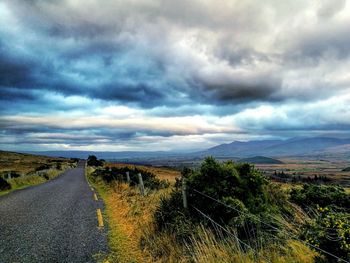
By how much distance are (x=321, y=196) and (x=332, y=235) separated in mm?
5684

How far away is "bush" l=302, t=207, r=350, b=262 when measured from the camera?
394 centimetres

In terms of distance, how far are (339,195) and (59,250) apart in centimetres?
828

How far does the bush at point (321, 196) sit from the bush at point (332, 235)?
A: 198 inches

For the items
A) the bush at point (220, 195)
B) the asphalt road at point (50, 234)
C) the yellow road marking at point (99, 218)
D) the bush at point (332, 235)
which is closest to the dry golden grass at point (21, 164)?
the asphalt road at point (50, 234)

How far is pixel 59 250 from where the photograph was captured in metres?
6.94

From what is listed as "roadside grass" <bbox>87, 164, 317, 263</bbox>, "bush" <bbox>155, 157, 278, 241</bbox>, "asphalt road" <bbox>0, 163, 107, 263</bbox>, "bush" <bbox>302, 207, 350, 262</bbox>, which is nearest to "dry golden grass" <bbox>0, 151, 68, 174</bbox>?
"asphalt road" <bbox>0, 163, 107, 263</bbox>

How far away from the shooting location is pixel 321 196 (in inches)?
367

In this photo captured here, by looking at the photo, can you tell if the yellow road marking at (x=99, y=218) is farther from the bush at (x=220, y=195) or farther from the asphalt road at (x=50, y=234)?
the bush at (x=220, y=195)

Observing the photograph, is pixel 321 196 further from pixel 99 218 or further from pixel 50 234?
pixel 50 234

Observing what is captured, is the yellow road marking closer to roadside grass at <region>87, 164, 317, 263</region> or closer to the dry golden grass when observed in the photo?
roadside grass at <region>87, 164, 317, 263</region>

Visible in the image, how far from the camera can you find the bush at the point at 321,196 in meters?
9.00

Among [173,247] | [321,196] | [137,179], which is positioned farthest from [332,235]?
[137,179]

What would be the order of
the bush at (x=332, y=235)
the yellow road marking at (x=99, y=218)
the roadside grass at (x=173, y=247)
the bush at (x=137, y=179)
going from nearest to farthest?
the bush at (x=332, y=235) → the roadside grass at (x=173, y=247) → the yellow road marking at (x=99, y=218) → the bush at (x=137, y=179)

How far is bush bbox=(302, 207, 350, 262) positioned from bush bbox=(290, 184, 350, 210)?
16.5ft
